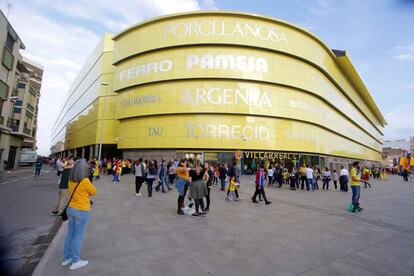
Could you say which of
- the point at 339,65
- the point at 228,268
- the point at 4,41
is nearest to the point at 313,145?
the point at 339,65

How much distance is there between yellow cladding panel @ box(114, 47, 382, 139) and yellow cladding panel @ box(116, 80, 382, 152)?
1.01m

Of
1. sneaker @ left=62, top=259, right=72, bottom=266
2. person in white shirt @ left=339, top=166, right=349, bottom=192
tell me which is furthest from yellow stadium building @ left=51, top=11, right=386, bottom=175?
sneaker @ left=62, top=259, right=72, bottom=266

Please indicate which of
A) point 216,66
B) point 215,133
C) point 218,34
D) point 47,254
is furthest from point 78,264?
point 218,34

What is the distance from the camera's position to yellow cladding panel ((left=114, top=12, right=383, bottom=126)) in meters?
27.2

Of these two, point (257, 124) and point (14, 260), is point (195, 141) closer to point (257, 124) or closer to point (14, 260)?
point (257, 124)

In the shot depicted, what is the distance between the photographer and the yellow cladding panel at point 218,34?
27.2m

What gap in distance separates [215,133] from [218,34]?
12.8 meters

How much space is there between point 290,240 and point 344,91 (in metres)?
49.1

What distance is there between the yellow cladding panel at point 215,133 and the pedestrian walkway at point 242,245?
19064mm

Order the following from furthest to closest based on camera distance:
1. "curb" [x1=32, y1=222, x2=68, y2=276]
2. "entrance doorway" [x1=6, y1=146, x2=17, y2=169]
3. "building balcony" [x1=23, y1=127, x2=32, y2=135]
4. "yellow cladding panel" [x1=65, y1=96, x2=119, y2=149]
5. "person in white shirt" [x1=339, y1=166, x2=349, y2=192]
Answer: "yellow cladding panel" [x1=65, y1=96, x2=119, y2=149], "building balcony" [x1=23, y1=127, x2=32, y2=135], "entrance doorway" [x1=6, y1=146, x2=17, y2=169], "person in white shirt" [x1=339, y1=166, x2=349, y2=192], "curb" [x1=32, y1=222, x2=68, y2=276]

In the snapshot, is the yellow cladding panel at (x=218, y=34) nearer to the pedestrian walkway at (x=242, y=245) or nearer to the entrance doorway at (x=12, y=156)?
the entrance doorway at (x=12, y=156)

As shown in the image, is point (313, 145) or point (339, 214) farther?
point (313, 145)

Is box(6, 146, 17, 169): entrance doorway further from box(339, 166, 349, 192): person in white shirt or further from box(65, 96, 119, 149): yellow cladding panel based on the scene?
box(339, 166, 349, 192): person in white shirt

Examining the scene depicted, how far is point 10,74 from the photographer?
2422 cm
